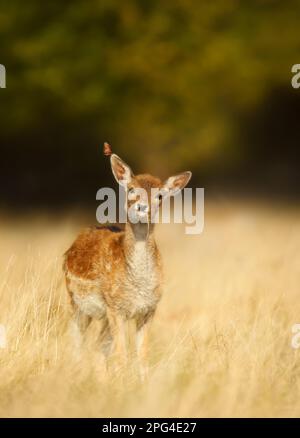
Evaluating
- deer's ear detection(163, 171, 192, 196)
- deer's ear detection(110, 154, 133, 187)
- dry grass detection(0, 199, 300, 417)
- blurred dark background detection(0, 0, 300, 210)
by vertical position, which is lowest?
dry grass detection(0, 199, 300, 417)

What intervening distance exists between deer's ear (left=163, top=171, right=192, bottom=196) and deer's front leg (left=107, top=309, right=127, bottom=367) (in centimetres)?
108

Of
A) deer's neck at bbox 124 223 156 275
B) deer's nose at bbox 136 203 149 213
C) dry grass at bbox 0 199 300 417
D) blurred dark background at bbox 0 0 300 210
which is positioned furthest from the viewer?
blurred dark background at bbox 0 0 300 210

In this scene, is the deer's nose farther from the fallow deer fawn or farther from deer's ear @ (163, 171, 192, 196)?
deer's ear @ (163, 171, 192, 196)

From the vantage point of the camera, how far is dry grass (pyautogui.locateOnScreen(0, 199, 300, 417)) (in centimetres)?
600

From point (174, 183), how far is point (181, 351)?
1.37m

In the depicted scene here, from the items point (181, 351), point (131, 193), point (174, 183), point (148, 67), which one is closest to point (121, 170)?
point (131, 193)

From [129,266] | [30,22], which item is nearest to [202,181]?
[30,22]

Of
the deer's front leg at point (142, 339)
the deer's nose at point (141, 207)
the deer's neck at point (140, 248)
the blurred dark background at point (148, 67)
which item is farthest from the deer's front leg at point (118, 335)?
the blurred dark background at point (148, 67)

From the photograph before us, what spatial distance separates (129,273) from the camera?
722 centimetres

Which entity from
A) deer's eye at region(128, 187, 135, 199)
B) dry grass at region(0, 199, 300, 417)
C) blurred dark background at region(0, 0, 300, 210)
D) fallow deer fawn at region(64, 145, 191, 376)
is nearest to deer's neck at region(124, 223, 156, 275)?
fallow deer fawn at region(64, 145, 191, 376)

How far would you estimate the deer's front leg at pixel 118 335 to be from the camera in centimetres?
703

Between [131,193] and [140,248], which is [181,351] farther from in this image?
[131,193]

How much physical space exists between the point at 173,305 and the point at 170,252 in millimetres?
3947

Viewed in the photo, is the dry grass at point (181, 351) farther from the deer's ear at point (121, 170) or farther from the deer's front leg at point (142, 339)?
the deer's ear at point (121, 170)
